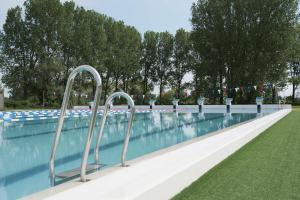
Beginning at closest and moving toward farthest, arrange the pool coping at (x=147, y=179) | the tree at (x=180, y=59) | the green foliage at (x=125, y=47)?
the pool coping at (x=147, y=179) → the green foliage at (x=125, y=47) → the tree at (x=180, y=59)

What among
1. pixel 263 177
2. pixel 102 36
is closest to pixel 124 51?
pixel 102 36

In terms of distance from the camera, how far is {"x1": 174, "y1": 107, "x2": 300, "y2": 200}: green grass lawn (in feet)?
11.0

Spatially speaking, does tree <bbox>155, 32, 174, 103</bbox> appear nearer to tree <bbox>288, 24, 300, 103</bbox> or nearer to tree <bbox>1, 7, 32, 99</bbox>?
tree <bbox>288, 24, 300, 103</bbox>

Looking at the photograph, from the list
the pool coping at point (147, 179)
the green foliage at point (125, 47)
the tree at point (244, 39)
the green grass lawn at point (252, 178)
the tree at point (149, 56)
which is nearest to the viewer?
the pool coping at point (147, 179)

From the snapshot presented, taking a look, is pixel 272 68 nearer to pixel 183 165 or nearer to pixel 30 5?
pixel 30 5

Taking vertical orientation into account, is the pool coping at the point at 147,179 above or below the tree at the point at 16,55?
below

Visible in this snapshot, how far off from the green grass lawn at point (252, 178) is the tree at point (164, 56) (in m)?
35.0

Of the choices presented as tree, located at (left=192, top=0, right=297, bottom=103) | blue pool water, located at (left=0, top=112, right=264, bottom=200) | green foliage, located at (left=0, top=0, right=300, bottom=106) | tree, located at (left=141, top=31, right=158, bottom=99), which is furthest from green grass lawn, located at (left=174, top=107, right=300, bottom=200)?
tree, located at (left=141, top=31, right=158, bottom=99)

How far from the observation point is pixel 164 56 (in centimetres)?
4075

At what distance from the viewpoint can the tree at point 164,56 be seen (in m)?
40.6

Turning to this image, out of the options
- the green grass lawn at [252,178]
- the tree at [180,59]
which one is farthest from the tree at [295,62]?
the green grass lawn at [252,178]

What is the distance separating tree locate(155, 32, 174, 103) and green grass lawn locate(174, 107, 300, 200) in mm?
35034

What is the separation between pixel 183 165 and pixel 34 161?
368 cm

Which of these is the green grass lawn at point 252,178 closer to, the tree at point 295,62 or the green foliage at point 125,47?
the green foliage at point 125,47
